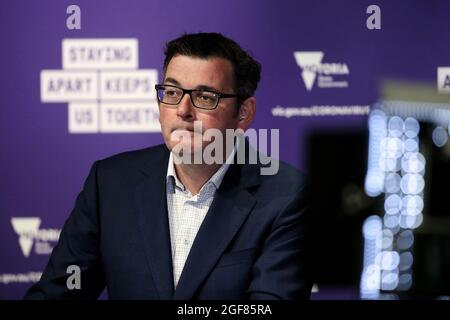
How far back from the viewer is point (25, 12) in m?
2.28

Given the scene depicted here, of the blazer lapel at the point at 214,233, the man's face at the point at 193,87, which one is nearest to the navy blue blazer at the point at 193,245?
the blazer lapel at the point at 214,233

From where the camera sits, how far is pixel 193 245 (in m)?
1.97

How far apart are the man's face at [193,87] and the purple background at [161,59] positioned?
0.72 ft

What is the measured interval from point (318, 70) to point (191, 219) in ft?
2.30

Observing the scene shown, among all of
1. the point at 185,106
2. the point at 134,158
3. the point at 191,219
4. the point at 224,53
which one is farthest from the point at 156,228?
the point at 224,53

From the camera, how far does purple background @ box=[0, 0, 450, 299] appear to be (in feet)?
7.33

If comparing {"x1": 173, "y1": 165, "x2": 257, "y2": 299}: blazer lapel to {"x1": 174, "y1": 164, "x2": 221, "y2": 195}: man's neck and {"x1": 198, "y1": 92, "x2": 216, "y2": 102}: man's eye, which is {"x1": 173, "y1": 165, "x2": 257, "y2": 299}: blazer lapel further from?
{"x1": 198, "y1": 92, "x2": 216, "y2": 102}: man's eye

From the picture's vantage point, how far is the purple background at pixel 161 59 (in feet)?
7.33

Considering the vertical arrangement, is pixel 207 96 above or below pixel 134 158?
above

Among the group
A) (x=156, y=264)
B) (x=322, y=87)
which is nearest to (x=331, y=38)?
(x=322, y=87)

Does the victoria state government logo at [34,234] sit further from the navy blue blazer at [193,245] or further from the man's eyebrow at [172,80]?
the man's eyebrow at [172,80]

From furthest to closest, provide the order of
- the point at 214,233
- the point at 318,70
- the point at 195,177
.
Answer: the point at 318,70 < the point at 195,177 < the point at 214,233

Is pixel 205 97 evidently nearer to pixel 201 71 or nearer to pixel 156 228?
pixel 201 71

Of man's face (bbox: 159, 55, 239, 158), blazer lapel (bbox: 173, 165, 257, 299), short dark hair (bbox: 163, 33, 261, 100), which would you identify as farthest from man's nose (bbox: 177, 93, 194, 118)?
blazer lapel (bbox: 173, 165, 257, 299)
